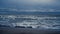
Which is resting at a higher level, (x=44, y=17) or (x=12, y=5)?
(x=12, y=5)

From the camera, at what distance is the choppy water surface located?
2.91 feet

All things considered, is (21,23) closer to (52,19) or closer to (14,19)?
(14,19)

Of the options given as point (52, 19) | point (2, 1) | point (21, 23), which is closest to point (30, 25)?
point (21, 23)

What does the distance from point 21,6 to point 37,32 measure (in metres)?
0.27

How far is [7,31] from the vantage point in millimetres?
909

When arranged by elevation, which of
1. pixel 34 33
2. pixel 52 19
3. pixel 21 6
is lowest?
pixel 34 33

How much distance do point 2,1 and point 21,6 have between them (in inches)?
7.1

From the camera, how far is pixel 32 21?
2.93 feet

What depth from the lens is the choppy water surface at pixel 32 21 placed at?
888 millimetres

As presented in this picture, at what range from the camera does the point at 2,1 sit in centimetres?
97

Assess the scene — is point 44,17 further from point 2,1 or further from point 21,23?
point 2,1

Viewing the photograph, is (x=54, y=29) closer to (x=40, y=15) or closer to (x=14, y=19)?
(x=40, y=15)

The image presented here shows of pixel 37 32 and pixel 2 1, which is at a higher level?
pixel 2 1

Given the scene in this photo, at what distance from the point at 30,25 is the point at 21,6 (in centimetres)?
19
